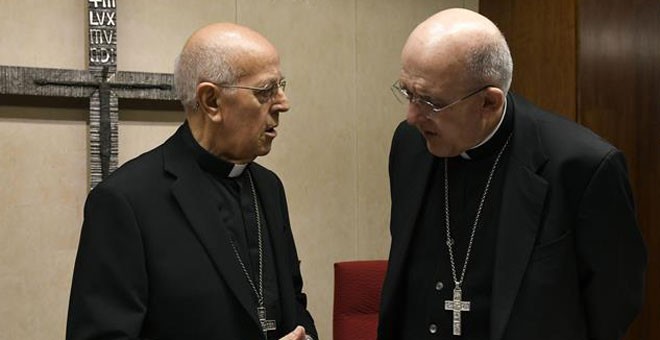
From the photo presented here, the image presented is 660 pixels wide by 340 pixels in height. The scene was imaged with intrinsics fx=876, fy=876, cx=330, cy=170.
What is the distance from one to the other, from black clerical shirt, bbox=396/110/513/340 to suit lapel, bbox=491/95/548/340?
7cm

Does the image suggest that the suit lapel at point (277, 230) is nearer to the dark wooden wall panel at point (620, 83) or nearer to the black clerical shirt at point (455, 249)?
the black clerical shirt at point (455, 249)

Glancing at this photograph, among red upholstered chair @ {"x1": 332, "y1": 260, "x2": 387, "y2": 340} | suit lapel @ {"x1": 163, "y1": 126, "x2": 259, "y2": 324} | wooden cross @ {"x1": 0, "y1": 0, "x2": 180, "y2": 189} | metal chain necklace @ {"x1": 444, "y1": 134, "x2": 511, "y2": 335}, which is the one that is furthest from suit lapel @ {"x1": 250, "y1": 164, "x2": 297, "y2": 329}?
wooden cross @ {"x1": 0, "y1": 0, "x2": 180, "y2": 189}

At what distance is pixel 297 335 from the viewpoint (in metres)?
2.29

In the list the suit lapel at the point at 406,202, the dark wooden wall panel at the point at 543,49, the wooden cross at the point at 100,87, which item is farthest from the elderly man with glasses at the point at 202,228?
the dark wooden wall panel at the point at 543,49

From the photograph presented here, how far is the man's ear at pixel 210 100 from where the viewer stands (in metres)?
2.34

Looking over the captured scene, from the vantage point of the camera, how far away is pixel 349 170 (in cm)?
438

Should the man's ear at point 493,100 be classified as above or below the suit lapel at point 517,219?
above

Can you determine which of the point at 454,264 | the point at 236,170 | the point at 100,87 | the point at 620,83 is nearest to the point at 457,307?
the point at 454,264

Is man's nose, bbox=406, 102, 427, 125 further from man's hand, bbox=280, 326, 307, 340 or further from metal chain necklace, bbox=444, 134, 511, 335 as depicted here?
man's hand, bbox=280, 326, 307, 340

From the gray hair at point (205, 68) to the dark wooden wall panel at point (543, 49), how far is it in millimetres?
2209

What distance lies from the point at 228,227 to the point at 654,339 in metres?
2.57

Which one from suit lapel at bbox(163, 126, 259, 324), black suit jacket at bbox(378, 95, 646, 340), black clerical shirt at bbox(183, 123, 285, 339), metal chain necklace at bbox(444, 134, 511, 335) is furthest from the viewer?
black clerical shirt at bbox(183, 123, 285, 339)

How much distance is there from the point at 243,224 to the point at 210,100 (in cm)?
35

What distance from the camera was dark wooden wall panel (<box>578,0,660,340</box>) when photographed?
4.06 metres
